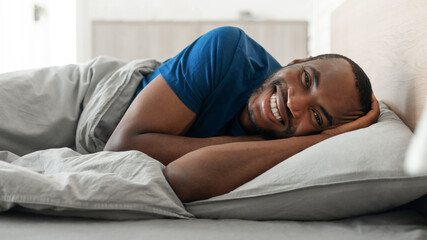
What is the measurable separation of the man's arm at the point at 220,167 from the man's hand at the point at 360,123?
15cm

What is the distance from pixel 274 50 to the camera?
3.54m

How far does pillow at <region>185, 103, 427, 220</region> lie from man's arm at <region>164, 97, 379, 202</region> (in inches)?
1.3

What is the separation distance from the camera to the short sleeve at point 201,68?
1089 mm

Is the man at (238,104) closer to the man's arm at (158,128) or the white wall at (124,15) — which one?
the man's arm at (158,128)

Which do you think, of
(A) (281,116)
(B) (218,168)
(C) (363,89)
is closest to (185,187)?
(B) (218,168)

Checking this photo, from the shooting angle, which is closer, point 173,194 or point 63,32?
point 173,194

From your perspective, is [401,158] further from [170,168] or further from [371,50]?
[371,50]

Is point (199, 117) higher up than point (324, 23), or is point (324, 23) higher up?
point (324, 23)

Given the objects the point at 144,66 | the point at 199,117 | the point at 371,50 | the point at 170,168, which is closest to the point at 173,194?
the point at 170,168

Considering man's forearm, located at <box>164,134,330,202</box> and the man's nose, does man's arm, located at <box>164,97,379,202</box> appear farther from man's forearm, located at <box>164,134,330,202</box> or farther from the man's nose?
the man's nose

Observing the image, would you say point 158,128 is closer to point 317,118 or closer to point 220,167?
point 220,167

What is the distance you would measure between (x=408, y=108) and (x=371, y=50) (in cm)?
34

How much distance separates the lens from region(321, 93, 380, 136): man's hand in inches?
39.0

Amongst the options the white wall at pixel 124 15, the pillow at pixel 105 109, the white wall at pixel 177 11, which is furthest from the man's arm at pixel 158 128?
the white wall at pixel 177 11
